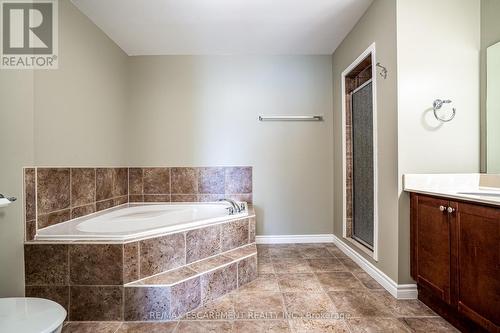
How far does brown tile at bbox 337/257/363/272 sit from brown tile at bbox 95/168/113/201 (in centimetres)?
250

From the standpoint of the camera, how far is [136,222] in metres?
2.24

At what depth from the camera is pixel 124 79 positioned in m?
2.84

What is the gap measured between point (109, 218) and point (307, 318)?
6.12ft

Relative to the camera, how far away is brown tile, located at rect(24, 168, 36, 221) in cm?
154

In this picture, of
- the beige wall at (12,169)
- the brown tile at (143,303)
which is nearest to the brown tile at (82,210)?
the beige wall at (12,169)

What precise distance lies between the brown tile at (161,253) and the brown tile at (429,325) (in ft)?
4.97

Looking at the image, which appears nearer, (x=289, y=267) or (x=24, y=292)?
(x=24, y=292)

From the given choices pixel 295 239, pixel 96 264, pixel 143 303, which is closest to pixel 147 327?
pixel 143 303

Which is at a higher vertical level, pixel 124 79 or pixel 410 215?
pixel 124 79

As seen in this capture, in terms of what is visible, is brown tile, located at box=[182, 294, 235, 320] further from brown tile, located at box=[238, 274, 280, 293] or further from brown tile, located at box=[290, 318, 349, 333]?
brown tile, located at box=[290, 318, 349, 333]

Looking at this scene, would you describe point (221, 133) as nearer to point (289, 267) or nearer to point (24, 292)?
point (289, 267)

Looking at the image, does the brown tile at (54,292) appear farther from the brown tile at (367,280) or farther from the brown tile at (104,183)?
the brown tile at (367,280)

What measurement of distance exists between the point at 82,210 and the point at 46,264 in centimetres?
68

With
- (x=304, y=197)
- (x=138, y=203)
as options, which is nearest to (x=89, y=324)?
(x=138, y=203)
